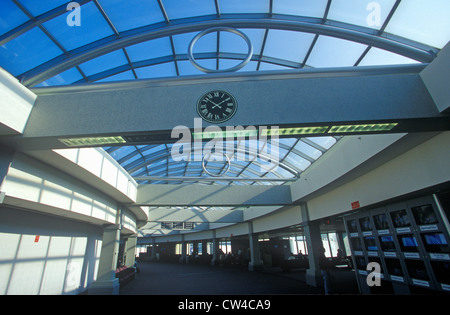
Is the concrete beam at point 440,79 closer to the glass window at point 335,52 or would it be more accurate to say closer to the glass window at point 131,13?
the glass window at point 335,52

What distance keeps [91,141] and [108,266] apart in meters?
8.75

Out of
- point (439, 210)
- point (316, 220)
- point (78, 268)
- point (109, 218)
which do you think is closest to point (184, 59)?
point (109, 218)

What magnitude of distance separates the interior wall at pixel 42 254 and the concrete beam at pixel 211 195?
12.1 ft

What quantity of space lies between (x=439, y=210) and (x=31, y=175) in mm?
11554

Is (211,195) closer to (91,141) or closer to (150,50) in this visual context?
(150,50)

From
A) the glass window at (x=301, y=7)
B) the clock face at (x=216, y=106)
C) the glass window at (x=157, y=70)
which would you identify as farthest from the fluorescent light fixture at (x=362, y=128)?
the glass window at (x=157, y=70)

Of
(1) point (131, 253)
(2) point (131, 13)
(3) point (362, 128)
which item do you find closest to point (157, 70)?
(2) point (131, 13)

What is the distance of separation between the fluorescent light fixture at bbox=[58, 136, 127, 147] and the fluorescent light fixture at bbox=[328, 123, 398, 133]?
194 inches

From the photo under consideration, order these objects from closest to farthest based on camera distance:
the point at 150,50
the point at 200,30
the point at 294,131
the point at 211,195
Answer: the point at 294,131 → the point at 200,30 → the point at 150,50 → the point at 211,195

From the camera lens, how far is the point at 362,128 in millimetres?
5207

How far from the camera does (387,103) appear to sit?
4828 millimetres

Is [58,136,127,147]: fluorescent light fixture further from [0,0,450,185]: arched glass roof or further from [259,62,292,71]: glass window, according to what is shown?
[259,62,292,71]: glass window

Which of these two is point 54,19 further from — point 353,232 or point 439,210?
point 353,232

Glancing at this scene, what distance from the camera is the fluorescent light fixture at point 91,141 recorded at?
5.20 metres
